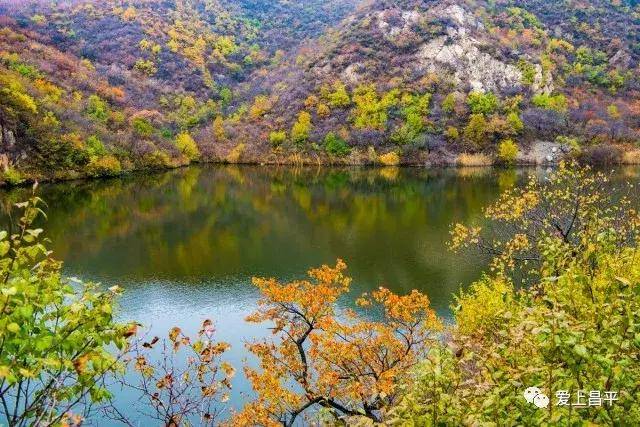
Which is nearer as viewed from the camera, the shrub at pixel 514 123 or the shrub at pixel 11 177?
the shrub at pixel 11 177

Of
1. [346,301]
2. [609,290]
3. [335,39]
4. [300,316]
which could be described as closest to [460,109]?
[335,39]

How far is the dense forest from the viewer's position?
281 feet

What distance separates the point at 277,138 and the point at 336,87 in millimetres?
18317

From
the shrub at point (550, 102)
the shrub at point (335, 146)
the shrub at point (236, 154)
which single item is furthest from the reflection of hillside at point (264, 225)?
the shrub at point (550, 102)

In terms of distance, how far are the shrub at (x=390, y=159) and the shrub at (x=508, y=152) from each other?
1821 cm

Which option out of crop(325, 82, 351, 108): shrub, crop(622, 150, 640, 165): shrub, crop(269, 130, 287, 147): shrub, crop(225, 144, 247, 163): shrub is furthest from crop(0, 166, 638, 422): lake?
crop(325, 82, 351, 108): shrub

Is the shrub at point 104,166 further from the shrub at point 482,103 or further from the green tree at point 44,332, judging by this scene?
the green tree at point 44,332

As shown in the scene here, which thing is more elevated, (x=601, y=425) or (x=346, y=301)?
(x=601, y=425)

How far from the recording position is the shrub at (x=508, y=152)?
313ft

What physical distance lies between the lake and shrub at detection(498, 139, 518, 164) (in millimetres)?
20381

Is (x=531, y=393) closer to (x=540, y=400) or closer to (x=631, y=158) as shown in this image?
(x=540, y=400)

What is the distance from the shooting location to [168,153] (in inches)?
3561

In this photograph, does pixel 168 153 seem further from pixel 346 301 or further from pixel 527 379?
pixel 527 379

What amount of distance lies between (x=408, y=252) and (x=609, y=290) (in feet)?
98.2
